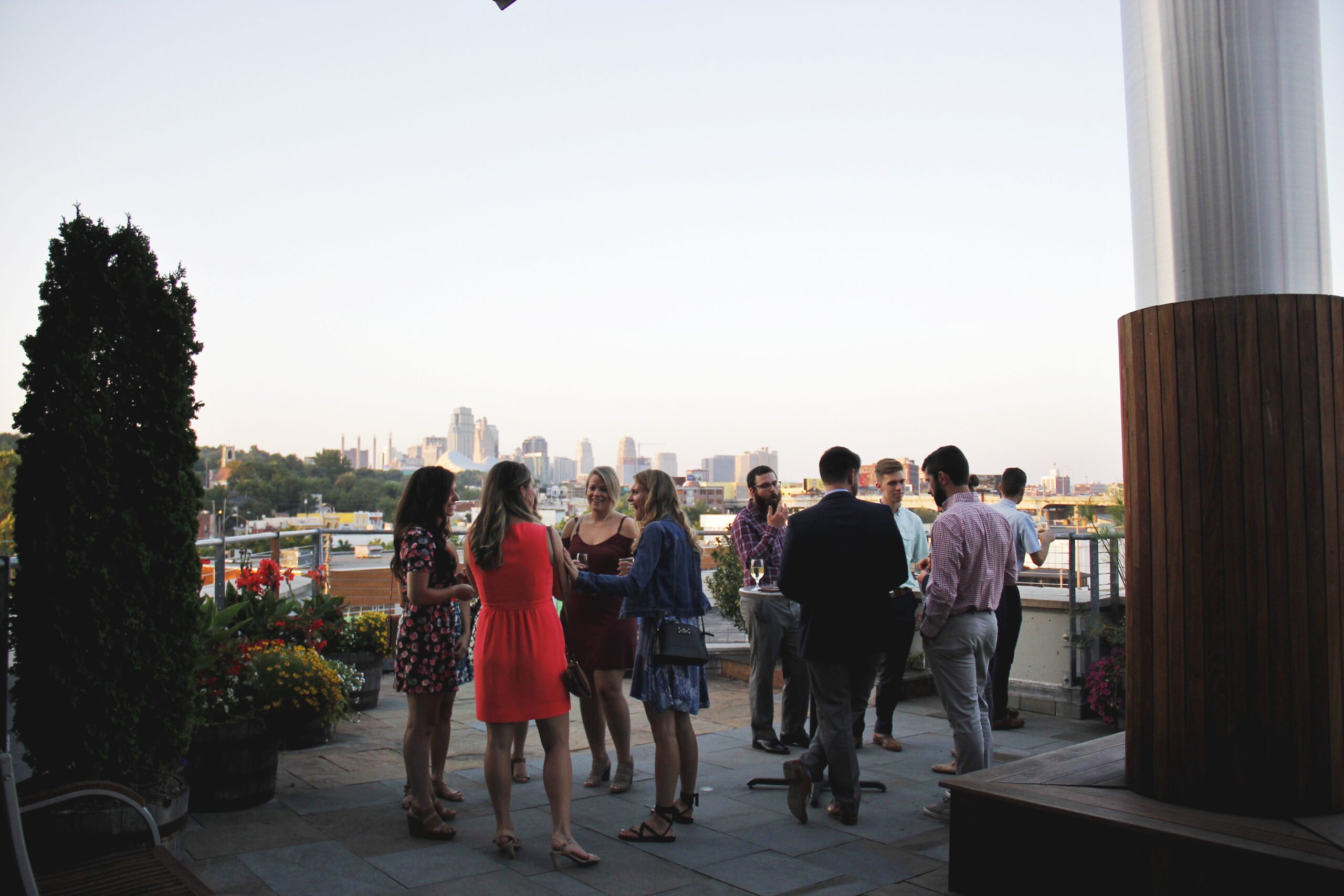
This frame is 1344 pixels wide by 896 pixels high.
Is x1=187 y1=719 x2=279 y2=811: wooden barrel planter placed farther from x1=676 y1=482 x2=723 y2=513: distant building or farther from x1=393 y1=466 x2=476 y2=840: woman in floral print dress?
x1=676 y1=482 x2=723 y2=513: distant building

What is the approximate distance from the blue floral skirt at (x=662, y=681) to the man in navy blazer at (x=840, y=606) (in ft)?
1.62

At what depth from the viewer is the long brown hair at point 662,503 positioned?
3.91 metres

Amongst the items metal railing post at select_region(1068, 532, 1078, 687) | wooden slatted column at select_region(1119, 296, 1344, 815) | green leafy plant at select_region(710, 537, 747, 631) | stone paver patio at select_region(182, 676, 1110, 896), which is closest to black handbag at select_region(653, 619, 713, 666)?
stone paver patio at select_region(182, 676, 1110, 896)

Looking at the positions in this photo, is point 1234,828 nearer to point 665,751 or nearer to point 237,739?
point 665,751

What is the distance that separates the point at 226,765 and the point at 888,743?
11.6ft

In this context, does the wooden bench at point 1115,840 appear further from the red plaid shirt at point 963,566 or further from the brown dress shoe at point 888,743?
the brown dress shoe at point 888,743

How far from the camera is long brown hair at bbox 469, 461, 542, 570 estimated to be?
3.39 meters

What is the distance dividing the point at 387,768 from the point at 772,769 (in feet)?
6.77

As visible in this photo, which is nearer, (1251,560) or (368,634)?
(1251,560)

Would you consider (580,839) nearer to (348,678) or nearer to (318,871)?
(318,871)

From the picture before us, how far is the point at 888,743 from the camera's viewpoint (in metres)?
5.30

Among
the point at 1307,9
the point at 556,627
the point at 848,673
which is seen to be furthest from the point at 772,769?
the point at 1307,9

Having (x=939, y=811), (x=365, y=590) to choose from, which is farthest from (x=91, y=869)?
(x=365, y=590)

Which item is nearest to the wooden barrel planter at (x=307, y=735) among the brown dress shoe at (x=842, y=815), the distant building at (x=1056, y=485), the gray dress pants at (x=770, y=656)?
the gray dress pants at (x=770, y=656)
